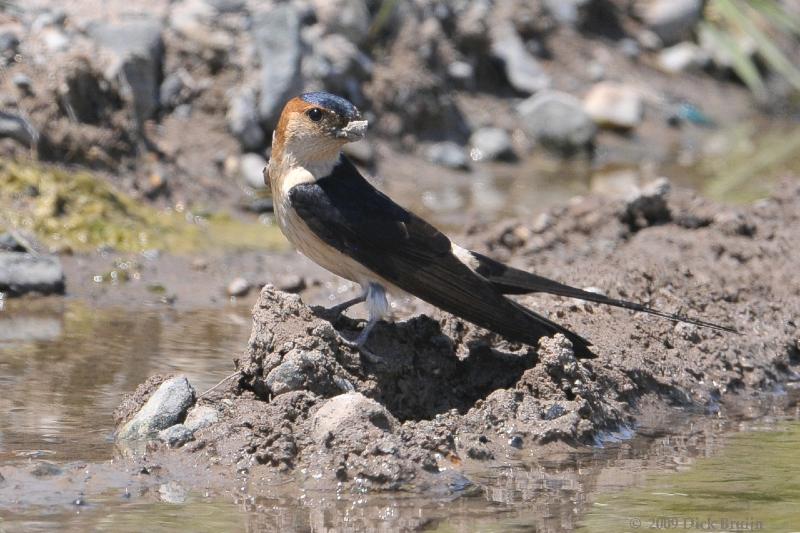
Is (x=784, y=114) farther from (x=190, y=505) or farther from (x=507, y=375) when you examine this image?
(x=190, y=505)

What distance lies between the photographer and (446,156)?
36.1 feet

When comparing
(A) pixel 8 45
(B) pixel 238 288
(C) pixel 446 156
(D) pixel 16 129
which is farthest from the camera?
(C) pixel 446 156

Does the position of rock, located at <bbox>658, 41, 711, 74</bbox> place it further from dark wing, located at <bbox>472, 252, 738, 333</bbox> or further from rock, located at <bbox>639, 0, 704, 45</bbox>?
dark wing, located at <bbox>472, 252, 738, 333</bbox>

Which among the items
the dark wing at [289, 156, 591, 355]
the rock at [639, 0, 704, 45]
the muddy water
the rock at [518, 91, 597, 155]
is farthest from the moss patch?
the rock at [639, 0, 704, 45]

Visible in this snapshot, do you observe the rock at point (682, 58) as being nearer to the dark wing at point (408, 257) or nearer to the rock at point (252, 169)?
the rock at point (252, 169)

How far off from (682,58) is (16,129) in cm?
876

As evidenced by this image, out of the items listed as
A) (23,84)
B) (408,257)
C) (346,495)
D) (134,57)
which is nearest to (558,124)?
(134,57)

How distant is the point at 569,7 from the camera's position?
47.0 ft

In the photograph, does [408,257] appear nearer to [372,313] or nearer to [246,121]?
[372,313]

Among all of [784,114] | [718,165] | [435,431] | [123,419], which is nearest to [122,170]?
[123,419]

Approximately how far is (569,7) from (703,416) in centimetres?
928

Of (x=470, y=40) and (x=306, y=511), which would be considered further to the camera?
(x=470, y=40)

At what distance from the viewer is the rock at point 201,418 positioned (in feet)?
15.0

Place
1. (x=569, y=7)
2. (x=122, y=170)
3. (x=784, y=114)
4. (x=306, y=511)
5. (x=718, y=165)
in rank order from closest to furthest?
(x=306, y=511)
(x=122, y=170)
(x=718, y=165)
(x=569, y=7)
(x=784, y=114)
